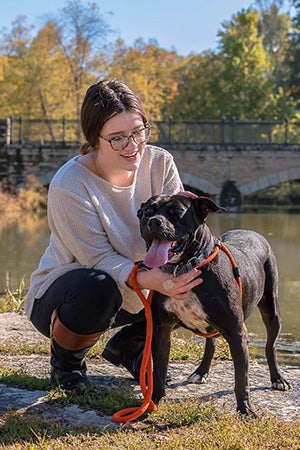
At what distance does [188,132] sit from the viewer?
30266 mm

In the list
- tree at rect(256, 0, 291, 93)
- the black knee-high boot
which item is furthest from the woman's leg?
tree at rect(256, 0, 291, 93)

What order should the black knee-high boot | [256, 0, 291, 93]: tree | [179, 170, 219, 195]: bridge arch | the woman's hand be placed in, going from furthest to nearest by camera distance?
[256, 0, 291, 93]: tree → [179, 170, 219, 195]: bridge arch → the black knee-high boot → the woman's hand

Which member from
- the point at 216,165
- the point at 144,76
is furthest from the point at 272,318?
the point at 144,76

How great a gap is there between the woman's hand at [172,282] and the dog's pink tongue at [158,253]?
7.4 inches

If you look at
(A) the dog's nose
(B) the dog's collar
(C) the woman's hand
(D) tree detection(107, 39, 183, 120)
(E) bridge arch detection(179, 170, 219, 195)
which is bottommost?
(E) bridge arch detection(179, 170, 219, 195)

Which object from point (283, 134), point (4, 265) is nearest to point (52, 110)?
point (283, 134)

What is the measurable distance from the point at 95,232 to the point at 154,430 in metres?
1.08

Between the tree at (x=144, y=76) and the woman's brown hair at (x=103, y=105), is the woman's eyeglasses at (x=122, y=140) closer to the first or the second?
the woman's brown hair at (x=103, y=105)

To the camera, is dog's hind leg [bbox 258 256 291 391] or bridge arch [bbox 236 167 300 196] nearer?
dog's hind leg [bbox 258 256 291 391]

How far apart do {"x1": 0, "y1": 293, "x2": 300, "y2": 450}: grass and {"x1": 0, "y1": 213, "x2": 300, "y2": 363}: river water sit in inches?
92.4

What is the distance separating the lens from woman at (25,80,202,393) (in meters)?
3.79

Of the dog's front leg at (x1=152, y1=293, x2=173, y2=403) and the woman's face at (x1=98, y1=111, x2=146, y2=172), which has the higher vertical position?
the woman's face at (x1=98, y1=111, x2=146, y2=172)

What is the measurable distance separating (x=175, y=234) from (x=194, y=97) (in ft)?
130

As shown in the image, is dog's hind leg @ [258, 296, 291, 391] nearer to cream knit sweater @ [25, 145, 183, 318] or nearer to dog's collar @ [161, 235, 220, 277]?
cream knit sweater @ [25, 145, 183, 318]
